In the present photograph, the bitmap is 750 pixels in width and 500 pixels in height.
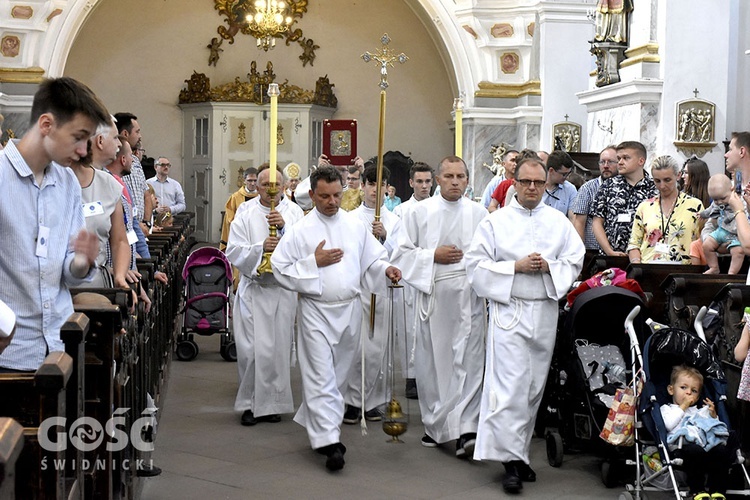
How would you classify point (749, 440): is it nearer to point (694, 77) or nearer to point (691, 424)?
point (691, 424)

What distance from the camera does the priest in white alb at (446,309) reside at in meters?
6.52

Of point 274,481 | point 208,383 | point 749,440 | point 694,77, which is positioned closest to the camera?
point 749,440

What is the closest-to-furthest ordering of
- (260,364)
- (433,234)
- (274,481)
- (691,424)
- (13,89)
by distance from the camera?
(691,424)
(274,481)
(433,234)
(260,364)
(13,89)

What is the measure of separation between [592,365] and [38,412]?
384cm

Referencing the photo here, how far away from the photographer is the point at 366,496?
552 centimetres

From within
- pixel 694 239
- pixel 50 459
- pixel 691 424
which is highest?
pixel 694 239

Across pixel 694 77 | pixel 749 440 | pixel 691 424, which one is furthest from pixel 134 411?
pixel 694 77

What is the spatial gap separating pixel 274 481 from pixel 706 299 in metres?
2.64

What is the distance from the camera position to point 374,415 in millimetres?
7574

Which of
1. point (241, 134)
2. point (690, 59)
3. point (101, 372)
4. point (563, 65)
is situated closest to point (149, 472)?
point (101, 372)

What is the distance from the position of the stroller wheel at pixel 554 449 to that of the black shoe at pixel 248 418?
7.04 ft

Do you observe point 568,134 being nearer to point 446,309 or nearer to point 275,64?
point 275,64

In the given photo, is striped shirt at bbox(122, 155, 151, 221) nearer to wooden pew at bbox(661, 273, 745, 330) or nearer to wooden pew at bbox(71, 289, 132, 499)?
wooden pew at bbox(71, 289, 132, 499)

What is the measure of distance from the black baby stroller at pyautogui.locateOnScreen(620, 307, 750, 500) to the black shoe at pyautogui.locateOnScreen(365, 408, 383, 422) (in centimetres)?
249
